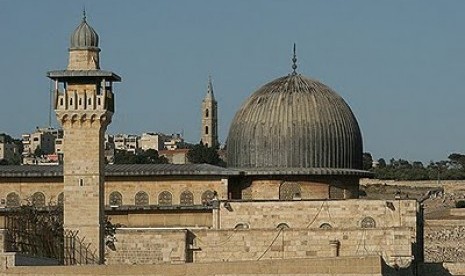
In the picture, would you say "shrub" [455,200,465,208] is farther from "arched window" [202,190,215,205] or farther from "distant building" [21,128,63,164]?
"distant building" [21,128,63,164]

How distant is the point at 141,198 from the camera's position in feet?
139

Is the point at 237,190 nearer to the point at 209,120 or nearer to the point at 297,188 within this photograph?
the point at 297,188

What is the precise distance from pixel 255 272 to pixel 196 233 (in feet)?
32.5

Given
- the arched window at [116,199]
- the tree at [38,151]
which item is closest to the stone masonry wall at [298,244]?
the arched window at [116,199]

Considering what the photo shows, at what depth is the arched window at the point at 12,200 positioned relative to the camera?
1684 inches

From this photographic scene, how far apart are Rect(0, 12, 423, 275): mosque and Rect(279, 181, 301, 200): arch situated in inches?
1.2

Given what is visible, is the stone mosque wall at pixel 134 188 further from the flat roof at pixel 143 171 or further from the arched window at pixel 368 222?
the arched window at pixel 368 222

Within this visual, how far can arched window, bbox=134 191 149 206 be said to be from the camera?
42234mm

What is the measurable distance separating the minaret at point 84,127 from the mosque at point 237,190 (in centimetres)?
2

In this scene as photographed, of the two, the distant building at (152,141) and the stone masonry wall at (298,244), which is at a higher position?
the distant building at (152,141)

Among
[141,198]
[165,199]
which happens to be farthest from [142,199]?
[165,199]

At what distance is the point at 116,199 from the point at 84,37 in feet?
28.9

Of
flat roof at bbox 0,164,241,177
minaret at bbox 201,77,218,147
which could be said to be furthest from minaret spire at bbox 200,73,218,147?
flat roof at bbox 0,164,241,177

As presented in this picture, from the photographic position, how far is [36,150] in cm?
16650
